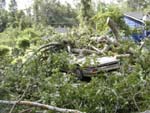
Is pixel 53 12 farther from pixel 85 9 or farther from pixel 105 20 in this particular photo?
pixel 105 20

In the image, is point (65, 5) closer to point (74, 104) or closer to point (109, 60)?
point (109, 60)

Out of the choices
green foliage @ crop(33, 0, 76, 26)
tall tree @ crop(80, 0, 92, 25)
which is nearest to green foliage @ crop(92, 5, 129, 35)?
tall tree @ crop(80, 0, 92, 25)

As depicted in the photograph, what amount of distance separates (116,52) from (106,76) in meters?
2.45

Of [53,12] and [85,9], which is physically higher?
[85,9]

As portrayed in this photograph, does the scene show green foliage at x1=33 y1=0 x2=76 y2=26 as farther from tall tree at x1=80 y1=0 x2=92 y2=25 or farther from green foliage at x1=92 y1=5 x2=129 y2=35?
green foliage at x1=92 y1=5 x2=129 y2=35

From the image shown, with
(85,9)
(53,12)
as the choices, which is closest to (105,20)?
(85,9)

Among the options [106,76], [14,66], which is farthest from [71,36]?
[106,76]

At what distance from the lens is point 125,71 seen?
523 cm

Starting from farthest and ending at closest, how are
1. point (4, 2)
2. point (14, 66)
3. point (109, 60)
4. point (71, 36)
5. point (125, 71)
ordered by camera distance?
point (4, 2), point (71, 36), point (109, 60), point (14, 66), point (125, 71)

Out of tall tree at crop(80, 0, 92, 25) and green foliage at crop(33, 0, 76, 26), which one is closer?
tall tree at crop(80, 0, 92, 25)

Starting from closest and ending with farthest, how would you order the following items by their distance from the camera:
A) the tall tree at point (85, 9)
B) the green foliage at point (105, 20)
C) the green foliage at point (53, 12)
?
1. the green foliage at point (105, 20)
2. the tall tree at point (85, 9)
3. the green foliage at point (53, 12)

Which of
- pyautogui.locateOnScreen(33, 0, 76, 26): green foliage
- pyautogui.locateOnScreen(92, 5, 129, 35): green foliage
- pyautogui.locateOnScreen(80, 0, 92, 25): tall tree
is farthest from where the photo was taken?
pyautogui.locateOnScreen(33, 0, 76, 26): green foliage

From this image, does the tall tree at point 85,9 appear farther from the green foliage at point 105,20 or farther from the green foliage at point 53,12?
the green foliage at point 53,12

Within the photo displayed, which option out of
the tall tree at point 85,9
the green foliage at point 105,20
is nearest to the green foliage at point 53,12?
the tall tree at point 85,9
